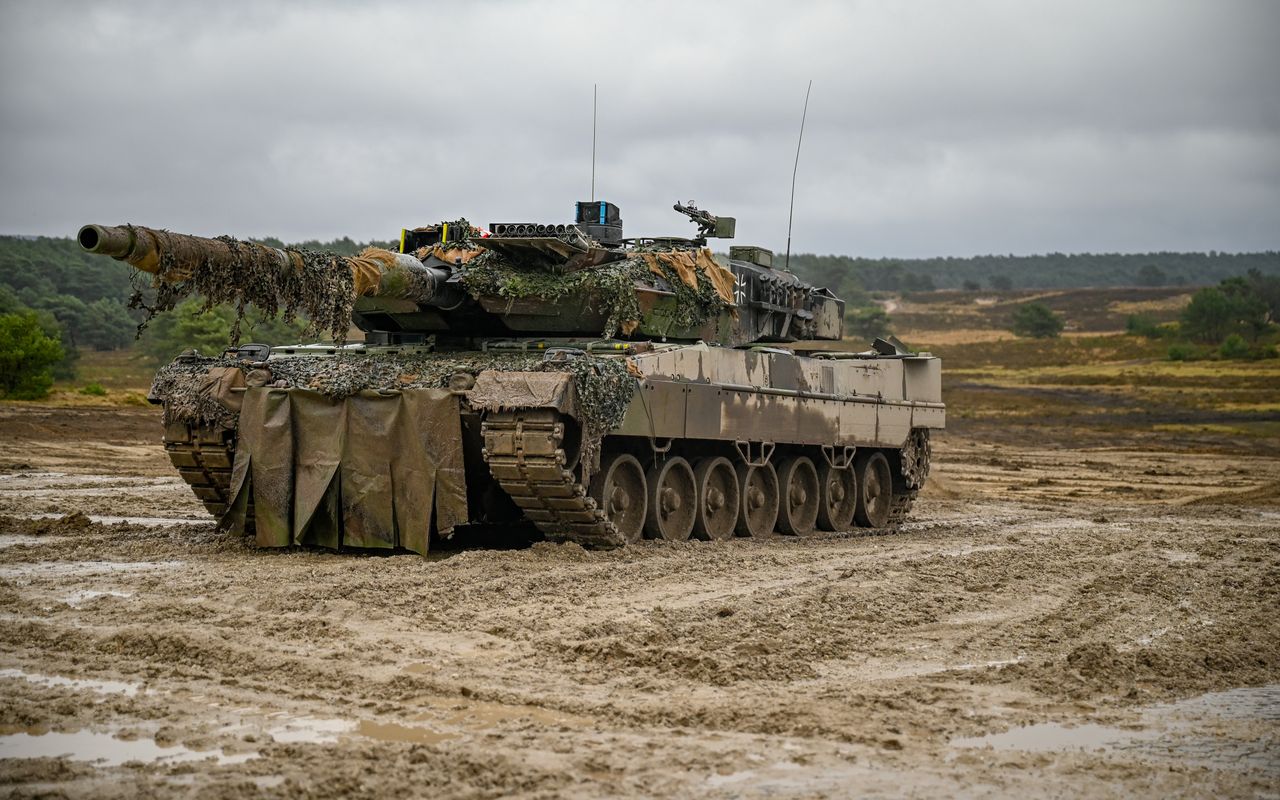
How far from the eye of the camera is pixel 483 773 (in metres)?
5.98

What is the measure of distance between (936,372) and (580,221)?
6.58m

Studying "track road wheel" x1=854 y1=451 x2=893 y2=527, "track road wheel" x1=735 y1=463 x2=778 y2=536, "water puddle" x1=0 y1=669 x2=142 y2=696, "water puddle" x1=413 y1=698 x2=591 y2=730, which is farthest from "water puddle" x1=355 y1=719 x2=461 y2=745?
"track road wheel" x1=854 y1=451 x2=893 y2=527

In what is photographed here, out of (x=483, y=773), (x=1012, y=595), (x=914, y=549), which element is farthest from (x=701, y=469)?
(x=483, y=773)

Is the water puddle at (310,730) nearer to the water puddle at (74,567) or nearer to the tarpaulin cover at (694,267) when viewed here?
the water puddle at (74,567)

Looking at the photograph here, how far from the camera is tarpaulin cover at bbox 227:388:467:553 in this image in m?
12.9

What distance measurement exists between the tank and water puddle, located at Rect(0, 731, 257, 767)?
4.36 m

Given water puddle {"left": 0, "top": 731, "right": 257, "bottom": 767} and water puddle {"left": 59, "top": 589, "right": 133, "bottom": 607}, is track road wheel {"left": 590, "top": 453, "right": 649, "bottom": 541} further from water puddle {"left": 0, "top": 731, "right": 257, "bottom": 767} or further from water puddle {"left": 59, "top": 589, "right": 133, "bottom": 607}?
water puddle {"left": 0, "top": 731, "right": 257, "bottom": 767}

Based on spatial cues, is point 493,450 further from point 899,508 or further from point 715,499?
point 899,508

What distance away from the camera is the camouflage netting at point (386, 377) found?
12648mm

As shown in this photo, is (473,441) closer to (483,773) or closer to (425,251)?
(425,251)

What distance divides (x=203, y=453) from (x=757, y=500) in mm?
5997

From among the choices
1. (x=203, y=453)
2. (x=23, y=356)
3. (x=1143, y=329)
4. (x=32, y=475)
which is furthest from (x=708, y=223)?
(x=1143, y=329)

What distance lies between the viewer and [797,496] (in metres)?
17.4

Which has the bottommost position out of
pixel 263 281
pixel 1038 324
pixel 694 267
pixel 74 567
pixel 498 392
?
pixel 74 567
